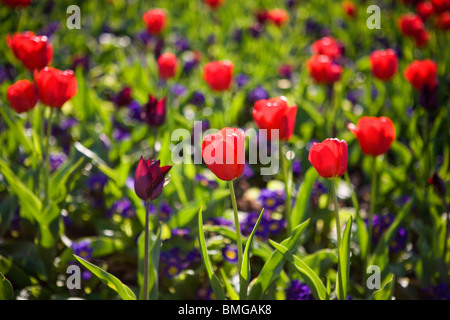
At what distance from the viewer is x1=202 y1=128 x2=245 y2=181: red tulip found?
1.18 meters

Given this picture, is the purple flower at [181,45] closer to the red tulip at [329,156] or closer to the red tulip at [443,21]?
the red tulip at [443,21]

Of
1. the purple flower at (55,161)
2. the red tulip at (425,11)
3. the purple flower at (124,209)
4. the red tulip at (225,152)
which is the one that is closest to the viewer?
the red tulip at (225,152)

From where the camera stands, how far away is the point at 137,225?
197cm

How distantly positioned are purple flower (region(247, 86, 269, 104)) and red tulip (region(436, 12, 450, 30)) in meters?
1.56

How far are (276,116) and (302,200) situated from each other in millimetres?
490

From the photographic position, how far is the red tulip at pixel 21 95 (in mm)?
1653

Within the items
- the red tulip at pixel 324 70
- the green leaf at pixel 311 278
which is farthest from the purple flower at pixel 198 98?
the green leaf at pixel 311 278

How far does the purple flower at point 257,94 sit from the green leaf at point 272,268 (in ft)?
6.03

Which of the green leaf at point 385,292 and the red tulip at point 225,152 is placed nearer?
the red tulip at point 225,152

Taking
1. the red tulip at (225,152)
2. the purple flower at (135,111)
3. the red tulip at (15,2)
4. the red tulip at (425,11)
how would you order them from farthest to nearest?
the red tulip at (425,11) < the red tulip at (15,2) < the purple flower at (135,111) < the red tulip at (225,152)

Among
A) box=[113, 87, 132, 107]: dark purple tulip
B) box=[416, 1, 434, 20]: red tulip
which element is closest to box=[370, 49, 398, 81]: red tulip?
box=[113, 87, 132, 107]: dark purple tulip

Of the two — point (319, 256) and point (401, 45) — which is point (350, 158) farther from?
point (401, 45)

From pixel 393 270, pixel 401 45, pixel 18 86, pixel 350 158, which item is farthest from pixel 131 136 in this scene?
pixel 401 45
